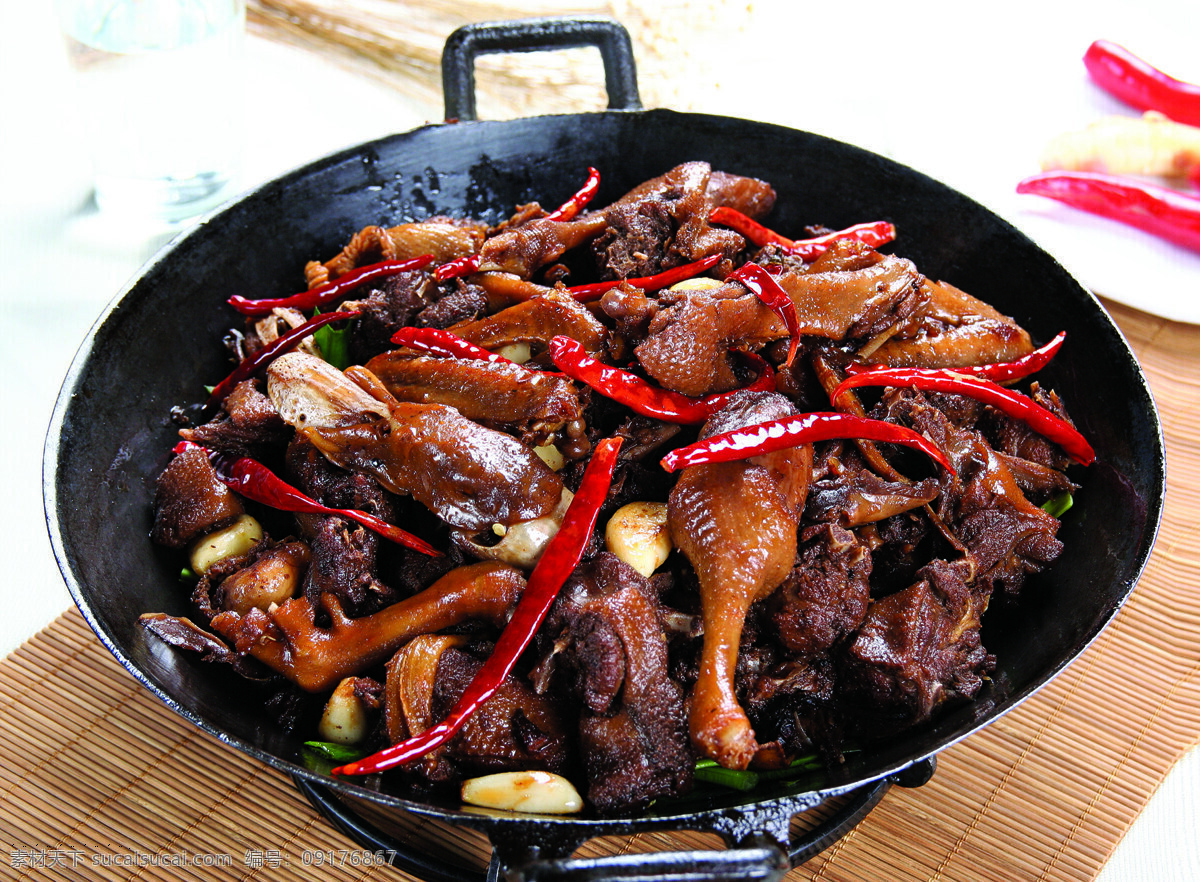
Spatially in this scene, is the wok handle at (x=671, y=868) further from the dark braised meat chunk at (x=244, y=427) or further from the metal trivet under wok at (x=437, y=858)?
the dark braised meat chunk at (x=244, y=427)

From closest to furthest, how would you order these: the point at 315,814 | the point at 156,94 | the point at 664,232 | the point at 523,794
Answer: the point at 523,794
the point at 315,814
the point at 664,232
the point at 156,94

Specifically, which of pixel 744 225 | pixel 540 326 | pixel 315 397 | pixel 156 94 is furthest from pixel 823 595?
pixel 156 94

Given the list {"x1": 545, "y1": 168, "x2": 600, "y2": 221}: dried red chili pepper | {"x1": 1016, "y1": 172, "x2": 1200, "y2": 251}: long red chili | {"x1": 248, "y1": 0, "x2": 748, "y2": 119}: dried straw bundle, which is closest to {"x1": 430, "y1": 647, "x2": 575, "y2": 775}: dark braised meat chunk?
{"x1": 545, "y1": 168, "x2": 600, "y2": 221}: dried red chili pepper

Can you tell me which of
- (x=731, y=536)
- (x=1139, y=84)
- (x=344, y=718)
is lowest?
(x=344, y=718)

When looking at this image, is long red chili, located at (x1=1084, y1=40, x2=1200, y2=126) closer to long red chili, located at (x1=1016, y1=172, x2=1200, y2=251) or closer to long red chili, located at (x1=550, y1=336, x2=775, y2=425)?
long red chili, located at (x1=1016, y1=172, x2=1200, y2=251)

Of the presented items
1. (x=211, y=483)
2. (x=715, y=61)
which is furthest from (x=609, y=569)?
(x=715, y=61)

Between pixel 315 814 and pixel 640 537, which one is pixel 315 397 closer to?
pixel 640 537
